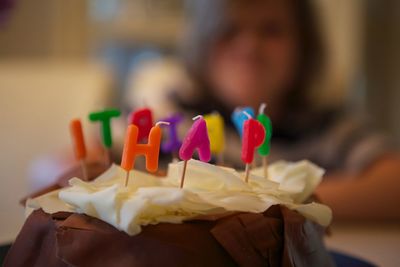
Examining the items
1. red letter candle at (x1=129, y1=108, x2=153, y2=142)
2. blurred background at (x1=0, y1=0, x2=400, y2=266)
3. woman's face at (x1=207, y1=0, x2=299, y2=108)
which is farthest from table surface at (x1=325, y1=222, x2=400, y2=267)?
blurred background at (x1=0, y1=0, x2=400, y2=266)

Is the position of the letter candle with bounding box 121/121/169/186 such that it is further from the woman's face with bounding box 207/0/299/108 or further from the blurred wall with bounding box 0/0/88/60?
the blurred wall with bounding box 0/0/88/60

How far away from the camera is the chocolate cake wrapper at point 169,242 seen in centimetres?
38

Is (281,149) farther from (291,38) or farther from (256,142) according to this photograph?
(256,142)

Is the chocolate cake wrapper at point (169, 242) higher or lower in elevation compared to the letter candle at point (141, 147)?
lower

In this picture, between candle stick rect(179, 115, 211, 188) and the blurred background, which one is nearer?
candle stick rect(179, 115, 211, 188)

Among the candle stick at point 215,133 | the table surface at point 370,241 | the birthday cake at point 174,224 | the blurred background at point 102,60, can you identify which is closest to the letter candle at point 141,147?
the birthday cake at point 174,224

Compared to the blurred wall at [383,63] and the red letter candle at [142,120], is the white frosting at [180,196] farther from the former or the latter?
the blurred wall at [383,63]

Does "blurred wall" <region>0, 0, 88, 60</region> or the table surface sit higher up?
"blurred wall" <region>0, 0, 88, 60</region>

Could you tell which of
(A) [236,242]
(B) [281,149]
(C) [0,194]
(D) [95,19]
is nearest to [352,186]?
(B) [281,149]

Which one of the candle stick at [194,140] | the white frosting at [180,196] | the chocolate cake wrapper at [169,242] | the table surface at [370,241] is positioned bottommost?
the table surface at [370,241]

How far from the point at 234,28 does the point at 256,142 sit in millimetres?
1012

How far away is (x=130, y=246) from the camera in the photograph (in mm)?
382

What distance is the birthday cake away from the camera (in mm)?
381

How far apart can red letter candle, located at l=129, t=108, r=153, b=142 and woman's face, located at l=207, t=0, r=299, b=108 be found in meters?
0.92
